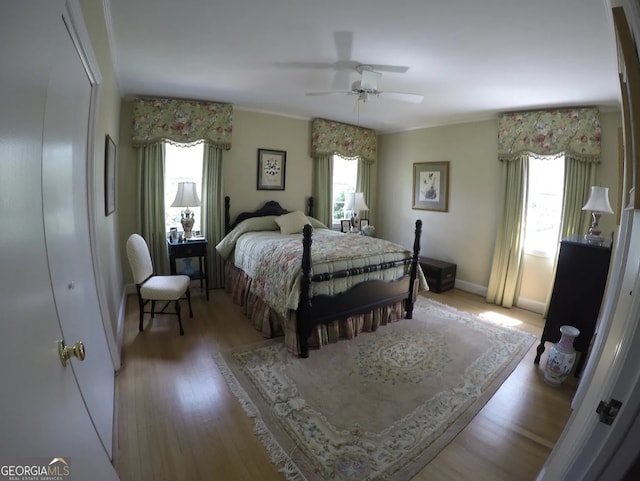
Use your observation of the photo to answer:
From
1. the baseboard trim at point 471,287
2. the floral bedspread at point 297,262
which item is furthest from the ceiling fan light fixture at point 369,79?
the baseboard trim at point 471,287

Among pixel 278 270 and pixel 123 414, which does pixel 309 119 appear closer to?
pixel 278 270

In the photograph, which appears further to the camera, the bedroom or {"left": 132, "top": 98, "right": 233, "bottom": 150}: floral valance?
the bedroom

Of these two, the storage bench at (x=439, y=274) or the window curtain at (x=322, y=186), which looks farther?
the window curtain at (x=322, y=186)

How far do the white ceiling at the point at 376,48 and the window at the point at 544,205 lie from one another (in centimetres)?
76

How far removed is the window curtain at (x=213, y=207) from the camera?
4.15 m

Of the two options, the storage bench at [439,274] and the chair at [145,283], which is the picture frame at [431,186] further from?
the chair at [145,283]

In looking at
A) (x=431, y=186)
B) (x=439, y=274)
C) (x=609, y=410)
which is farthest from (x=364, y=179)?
(x=609, y=410)

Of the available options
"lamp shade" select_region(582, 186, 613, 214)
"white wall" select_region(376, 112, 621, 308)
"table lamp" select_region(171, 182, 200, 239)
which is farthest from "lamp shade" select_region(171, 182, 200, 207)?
"lamp shade" select_region(582, 186, 613, 214)

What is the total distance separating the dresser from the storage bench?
180 centimetres

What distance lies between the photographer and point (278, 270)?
2.88 m

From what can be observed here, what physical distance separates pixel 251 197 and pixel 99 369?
3.28 metres

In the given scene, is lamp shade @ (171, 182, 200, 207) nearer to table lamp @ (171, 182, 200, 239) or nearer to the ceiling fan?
table lamp @ (171, 182, 200, 239)

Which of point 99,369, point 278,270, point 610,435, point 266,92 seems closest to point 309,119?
point 266,92

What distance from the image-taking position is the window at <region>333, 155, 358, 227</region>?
5.54 metres
